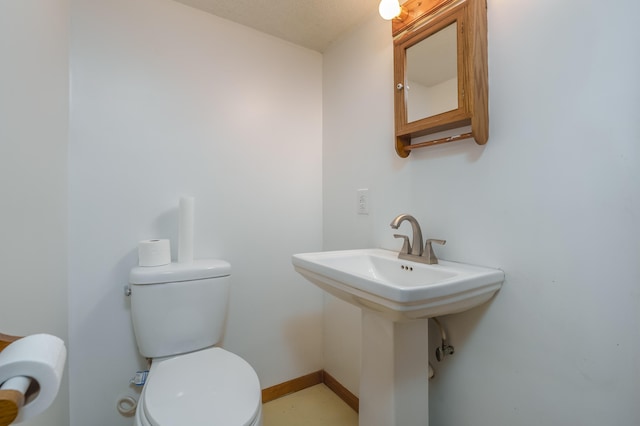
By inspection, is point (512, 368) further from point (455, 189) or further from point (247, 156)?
point (247, 156)

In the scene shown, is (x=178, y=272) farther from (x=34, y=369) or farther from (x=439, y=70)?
(x=439, y=70)

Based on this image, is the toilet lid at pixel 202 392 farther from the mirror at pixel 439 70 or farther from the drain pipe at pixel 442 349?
the mirror at pixel 439 70

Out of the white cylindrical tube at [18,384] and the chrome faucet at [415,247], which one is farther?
the chrome faucet at [415,247]

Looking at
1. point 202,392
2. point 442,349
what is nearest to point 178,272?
point 202,392

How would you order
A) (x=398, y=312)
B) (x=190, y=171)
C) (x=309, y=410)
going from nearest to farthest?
(x=398, y=312)
(x=190, y=171)
(x=309, y=410)

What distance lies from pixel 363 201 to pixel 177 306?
97 cm

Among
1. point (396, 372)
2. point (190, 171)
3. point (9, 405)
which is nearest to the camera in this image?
point (9, 405)

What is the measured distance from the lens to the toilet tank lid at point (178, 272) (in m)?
1.11

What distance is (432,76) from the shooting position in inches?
41.4

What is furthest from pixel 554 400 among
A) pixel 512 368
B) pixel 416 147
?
pixel 416 147

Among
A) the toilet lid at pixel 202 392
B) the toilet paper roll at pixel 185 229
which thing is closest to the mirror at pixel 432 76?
the toilet paper roll at pixel 185 229

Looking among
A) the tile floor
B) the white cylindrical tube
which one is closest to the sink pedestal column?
the tile floor

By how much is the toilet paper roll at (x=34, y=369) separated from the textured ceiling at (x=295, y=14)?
4.89ft

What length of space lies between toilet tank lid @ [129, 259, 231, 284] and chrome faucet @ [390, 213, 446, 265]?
784 millimetres
